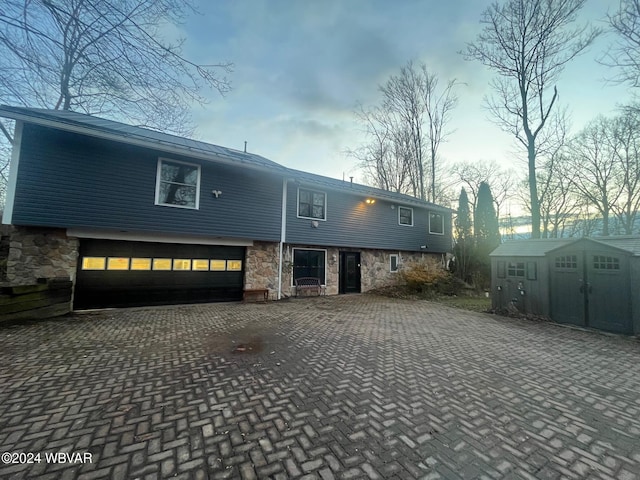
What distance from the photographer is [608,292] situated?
6.37m

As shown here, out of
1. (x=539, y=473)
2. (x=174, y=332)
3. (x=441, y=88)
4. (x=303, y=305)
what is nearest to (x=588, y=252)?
(x=539, y=473)

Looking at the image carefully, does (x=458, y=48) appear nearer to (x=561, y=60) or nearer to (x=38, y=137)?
(x=561, y=60)

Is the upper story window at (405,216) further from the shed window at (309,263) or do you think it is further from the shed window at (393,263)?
the shed window at (309,263)

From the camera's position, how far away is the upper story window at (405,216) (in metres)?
14.5

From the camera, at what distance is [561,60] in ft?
39.0

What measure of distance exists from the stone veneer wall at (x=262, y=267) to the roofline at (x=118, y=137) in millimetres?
3089

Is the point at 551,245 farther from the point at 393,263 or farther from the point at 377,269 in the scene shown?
the point at 393,263

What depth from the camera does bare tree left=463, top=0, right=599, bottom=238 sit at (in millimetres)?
11609

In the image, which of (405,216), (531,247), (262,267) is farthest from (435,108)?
(262,267)

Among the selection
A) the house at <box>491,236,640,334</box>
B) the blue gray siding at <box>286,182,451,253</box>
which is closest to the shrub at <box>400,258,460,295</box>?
the blue gray siding at <box>286,182,451,253</box>

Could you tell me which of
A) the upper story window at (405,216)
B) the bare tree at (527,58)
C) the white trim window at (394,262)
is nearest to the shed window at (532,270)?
the bare tree at (527,58)

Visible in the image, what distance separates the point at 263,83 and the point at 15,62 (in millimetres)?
5619

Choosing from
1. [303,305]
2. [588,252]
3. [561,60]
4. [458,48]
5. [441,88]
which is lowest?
[303,305]

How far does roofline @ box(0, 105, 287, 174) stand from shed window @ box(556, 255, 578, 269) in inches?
374
